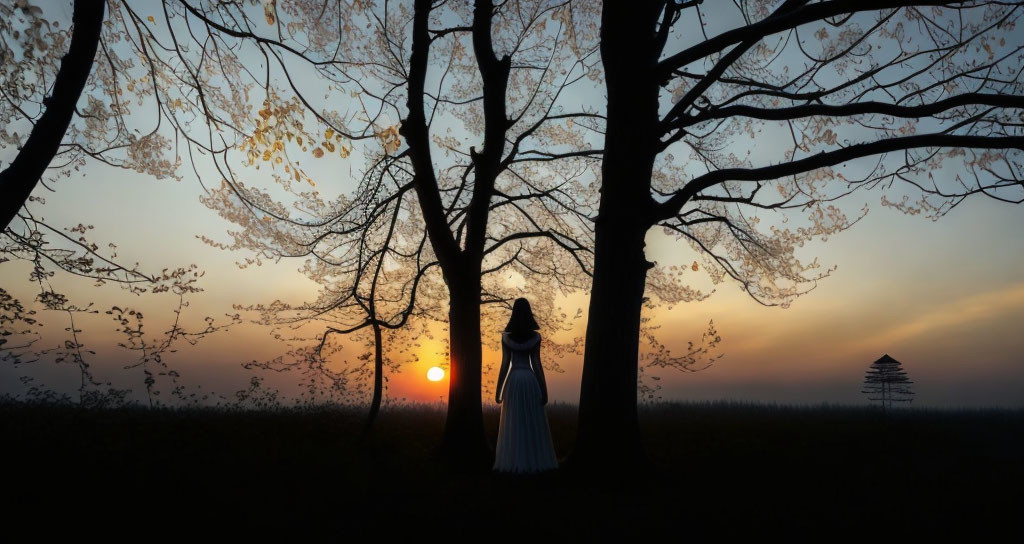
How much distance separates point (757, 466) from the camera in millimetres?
10469

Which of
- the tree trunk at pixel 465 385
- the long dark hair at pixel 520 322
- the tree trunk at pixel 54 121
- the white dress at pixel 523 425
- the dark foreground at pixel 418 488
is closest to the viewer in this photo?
the tree trunk at pixel 54 121

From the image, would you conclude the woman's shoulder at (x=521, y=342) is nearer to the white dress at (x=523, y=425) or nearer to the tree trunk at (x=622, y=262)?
the white dress at (x=523, y=425)

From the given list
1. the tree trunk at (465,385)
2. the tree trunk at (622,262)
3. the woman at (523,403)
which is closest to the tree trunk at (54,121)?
the woman at (523,403)

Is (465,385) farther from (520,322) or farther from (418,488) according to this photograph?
(418,488)

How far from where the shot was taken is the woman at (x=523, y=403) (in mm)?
10086

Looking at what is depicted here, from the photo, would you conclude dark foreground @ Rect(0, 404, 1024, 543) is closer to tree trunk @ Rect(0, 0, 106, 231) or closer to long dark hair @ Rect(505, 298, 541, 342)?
long dark hair @ Rect(505, 298, 541, 342)

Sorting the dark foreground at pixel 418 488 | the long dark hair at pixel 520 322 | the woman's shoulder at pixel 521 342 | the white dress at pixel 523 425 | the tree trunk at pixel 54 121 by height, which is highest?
the tree trunk at pixel 54 121

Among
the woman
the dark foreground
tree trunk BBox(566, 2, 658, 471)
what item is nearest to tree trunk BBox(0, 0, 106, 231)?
the dark foreground

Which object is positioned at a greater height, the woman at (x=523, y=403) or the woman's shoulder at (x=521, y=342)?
the woman's shoulder at (x=521, y=342)

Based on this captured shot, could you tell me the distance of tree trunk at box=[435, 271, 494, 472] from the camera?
11320 millimetres

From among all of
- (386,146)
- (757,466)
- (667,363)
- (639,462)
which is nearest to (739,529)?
(639,462)

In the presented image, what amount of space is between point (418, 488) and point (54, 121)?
566 cm

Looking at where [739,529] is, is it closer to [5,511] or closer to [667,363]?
[5,511]

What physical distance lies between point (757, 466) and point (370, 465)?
19.9 feet
